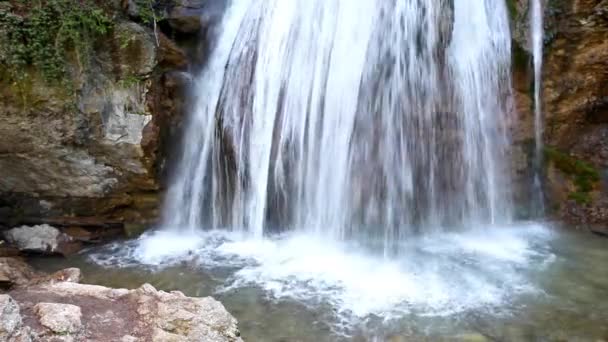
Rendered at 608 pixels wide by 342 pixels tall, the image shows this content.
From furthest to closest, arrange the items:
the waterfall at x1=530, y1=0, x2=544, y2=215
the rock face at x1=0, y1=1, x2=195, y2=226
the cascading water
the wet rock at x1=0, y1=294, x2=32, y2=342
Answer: the waterfall at x1=530, y1=0, x2=544, y2=215 → the cascading water → the rock face at x1=0, y1=1, x2=195, y2=226 → the wet rock at x1=0, y1=294, x2=32, y2=342

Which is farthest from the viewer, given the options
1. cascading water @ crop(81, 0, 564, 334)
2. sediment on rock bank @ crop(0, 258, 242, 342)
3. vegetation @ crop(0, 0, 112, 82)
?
cascading water @ crop(81, 0, 564, 334)

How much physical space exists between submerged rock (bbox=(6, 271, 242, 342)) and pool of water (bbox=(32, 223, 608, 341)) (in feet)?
3.63

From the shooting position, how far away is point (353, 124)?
588cm

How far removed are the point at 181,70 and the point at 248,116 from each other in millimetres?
1146

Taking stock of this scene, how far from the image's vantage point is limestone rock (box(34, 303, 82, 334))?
263 centimetres

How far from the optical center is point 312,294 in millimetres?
4703

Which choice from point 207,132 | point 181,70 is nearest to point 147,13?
point 181,70

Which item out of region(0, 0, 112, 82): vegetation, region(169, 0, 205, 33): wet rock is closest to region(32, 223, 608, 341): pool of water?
region(0, 0, 112, 82): vegetation

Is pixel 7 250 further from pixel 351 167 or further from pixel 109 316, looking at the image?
pixel 351 167

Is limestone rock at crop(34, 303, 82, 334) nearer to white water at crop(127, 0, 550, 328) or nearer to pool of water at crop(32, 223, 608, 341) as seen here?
pool of water at crop(32, 223, 608, 341)

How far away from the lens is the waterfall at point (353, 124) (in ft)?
19.5

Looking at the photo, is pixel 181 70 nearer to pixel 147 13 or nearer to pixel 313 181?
pixel 147 13

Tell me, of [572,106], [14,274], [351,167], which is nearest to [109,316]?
[14,274]

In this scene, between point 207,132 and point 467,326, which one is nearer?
point 467,326
